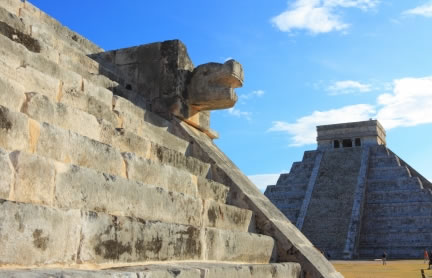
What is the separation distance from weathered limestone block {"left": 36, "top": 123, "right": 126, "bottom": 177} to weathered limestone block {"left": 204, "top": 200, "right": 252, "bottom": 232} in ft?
3.15

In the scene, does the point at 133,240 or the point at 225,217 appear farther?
the point at 225,217

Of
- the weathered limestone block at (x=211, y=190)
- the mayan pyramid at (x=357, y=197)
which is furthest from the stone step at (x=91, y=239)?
the mayan pyramid at (x=357, y=197)

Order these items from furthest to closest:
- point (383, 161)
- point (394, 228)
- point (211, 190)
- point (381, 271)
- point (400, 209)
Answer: point (383, 161) < point (400, 209) < point (394, 228) < point (381, 271) < point (211, 190)

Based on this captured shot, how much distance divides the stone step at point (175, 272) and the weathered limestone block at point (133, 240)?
0.13 m

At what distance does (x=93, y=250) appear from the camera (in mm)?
2705

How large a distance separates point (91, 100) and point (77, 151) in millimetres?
1053

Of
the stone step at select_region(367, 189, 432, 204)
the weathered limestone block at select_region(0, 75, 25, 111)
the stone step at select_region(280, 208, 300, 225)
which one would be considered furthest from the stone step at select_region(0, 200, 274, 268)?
the stone step at select_region(280, 208, 300, 225)

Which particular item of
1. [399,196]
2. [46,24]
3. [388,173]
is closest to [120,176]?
[46,24]

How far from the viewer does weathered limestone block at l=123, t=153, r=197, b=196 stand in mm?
3660

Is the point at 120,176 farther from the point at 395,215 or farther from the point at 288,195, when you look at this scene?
the point at 288,195

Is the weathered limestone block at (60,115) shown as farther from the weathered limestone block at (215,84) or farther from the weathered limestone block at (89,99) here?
the weathered limestone block at (215,84)

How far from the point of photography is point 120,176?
11.1 feet

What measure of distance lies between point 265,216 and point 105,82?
2.19 m

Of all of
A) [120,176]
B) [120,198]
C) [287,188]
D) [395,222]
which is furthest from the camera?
[287,188]
